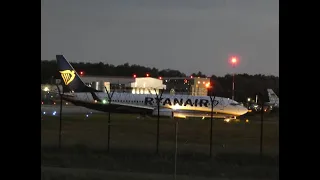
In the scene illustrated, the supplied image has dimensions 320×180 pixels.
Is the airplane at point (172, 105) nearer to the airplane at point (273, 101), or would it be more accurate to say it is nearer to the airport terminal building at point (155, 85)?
the airplane at point (273, 101)

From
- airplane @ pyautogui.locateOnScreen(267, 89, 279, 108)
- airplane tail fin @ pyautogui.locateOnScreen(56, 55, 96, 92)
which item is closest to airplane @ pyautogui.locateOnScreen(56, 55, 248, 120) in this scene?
airplane @ pyautogui.locateOnScreen(267, 89, 279, 108)

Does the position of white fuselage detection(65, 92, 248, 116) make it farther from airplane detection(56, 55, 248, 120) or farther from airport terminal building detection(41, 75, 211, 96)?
airport terminal building detection(41, 75, 211, 96)

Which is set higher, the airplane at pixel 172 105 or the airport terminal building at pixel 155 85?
the airport terminal building at pixel 155 85

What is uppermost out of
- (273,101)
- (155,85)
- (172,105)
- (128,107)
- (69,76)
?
(69,76)

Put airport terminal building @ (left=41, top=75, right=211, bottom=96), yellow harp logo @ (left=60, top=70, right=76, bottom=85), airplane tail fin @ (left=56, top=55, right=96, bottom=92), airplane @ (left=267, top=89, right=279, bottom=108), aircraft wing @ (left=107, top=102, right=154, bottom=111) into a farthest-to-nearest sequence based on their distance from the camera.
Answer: airport terminal building @ (left=41, top=75, right=211, bottom=96), yellow harp logo @ (left=60, top=70, right=76, bottom=85), airplane tail fin @ (left=56, top=55, right=96, bottom=92), aircraft wing @ (left=107, top=102, right=154, bottom=111), airplane @ (left=267, top=89, right=279, bottom=108)

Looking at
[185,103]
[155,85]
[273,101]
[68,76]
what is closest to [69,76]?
[68,76]

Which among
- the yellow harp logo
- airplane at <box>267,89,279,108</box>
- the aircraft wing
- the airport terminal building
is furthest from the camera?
the airport terminal building

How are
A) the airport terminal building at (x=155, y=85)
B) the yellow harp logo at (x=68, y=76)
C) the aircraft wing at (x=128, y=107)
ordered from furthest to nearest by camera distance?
1. the airport terminal building at (x=155, y=85)
2. the yellow harp logo at (x=68, y=76)
3. the aircraft wing at (x=128, y=107)

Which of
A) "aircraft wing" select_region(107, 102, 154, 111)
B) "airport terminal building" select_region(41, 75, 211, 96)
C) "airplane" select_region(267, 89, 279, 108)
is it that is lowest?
"aircraft wing" select_region(107, 102, 154, 111)

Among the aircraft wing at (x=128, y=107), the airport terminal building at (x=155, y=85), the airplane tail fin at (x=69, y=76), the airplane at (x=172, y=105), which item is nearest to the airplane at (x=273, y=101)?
the airplane at (x=172, y=105)

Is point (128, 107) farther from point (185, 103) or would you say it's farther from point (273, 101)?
point (273, 101)

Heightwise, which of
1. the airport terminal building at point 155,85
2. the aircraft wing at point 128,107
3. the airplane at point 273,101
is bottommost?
the aircraft wing at point 128,107
